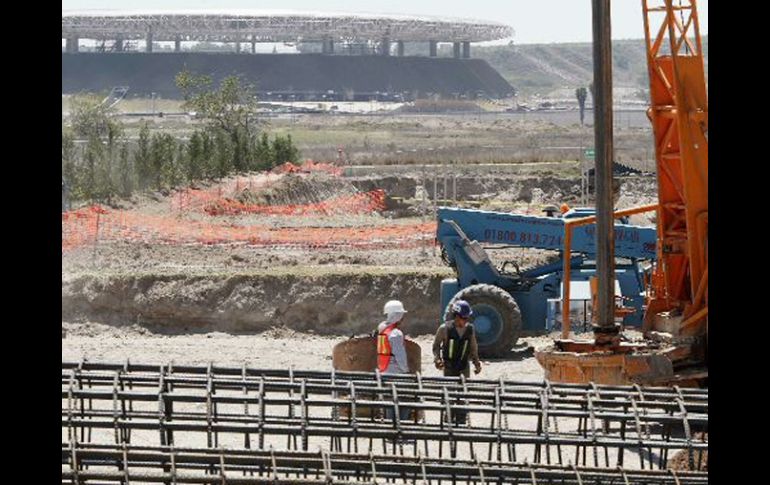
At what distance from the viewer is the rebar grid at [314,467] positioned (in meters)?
9.08

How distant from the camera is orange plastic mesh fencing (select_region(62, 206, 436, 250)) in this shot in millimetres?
29734

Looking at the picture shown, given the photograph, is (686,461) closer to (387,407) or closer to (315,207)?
(387,407)

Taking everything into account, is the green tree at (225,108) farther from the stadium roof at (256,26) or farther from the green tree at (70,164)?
the stadium roof at (256,26)

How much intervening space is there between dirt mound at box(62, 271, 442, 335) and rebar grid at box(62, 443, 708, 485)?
1356 centimetres

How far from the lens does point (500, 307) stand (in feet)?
64.3

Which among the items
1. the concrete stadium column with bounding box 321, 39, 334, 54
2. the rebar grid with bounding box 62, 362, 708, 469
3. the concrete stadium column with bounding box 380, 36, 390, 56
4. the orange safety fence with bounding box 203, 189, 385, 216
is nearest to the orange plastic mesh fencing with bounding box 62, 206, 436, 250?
the orange safety fence with bounding box 203, 189, 385, 216

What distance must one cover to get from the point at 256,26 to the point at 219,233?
114359 mm

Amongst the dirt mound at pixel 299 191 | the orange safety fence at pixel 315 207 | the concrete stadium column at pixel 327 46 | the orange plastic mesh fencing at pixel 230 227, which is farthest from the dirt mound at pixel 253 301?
the concrete stadium column at pixel 327 46

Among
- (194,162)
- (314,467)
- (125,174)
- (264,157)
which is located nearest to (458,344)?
(314,467)

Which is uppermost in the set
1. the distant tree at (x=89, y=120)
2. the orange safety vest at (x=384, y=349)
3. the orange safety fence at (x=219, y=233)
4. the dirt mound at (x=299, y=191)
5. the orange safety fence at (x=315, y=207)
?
the distant tree at (x=89, y=120)

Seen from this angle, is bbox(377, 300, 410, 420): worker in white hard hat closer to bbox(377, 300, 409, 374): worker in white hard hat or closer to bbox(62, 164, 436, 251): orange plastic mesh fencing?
bbox(377, 300, 409, 374): worker in white hard hat

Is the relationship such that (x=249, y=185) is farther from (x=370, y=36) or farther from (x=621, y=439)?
(x=370, y=36)

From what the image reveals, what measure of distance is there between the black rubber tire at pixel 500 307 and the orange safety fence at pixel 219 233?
1007cm

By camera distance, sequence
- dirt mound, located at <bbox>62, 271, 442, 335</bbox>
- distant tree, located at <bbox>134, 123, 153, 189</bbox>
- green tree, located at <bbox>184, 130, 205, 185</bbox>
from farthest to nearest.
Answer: green tree, located at <bbox>184, 130, 205, 185</bbox>, distant tree, located at <bbox>134, 123, 153, 189</bbox>, dirt mound, located at <bbox>62, 271, 442, 335</bbox>
